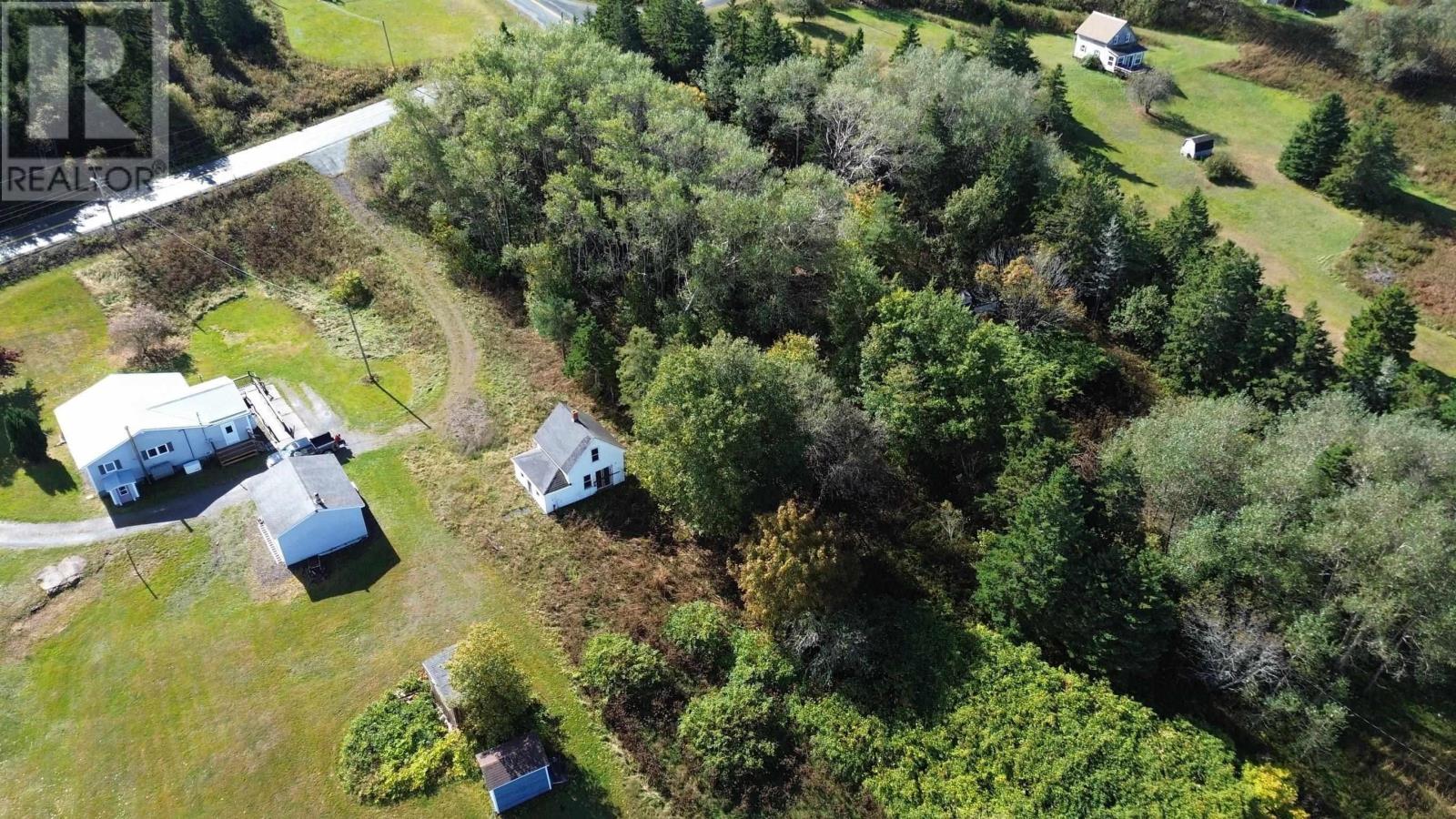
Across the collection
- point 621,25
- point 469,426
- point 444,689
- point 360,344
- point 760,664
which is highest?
point 621,25

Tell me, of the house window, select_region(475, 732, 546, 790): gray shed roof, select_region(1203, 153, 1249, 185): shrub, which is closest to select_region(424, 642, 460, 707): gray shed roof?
select_region(475, 732, 546, 790): gray shed roof

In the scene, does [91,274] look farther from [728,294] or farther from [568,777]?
[568,777]

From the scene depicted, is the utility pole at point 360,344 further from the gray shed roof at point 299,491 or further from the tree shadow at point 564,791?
the tree shadow at point 564,791

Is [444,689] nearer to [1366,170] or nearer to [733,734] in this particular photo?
[733,734]

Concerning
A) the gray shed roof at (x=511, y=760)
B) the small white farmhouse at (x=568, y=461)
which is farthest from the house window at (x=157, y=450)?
the gray shed roof at (x=511, y=760)

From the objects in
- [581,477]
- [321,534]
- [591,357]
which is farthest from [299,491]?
[591,357]

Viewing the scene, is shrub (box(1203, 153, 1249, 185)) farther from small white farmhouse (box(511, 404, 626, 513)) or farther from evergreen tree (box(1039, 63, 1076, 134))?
small white farmhouse (box(511, 404, 626, 513))

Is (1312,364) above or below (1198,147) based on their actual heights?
below
